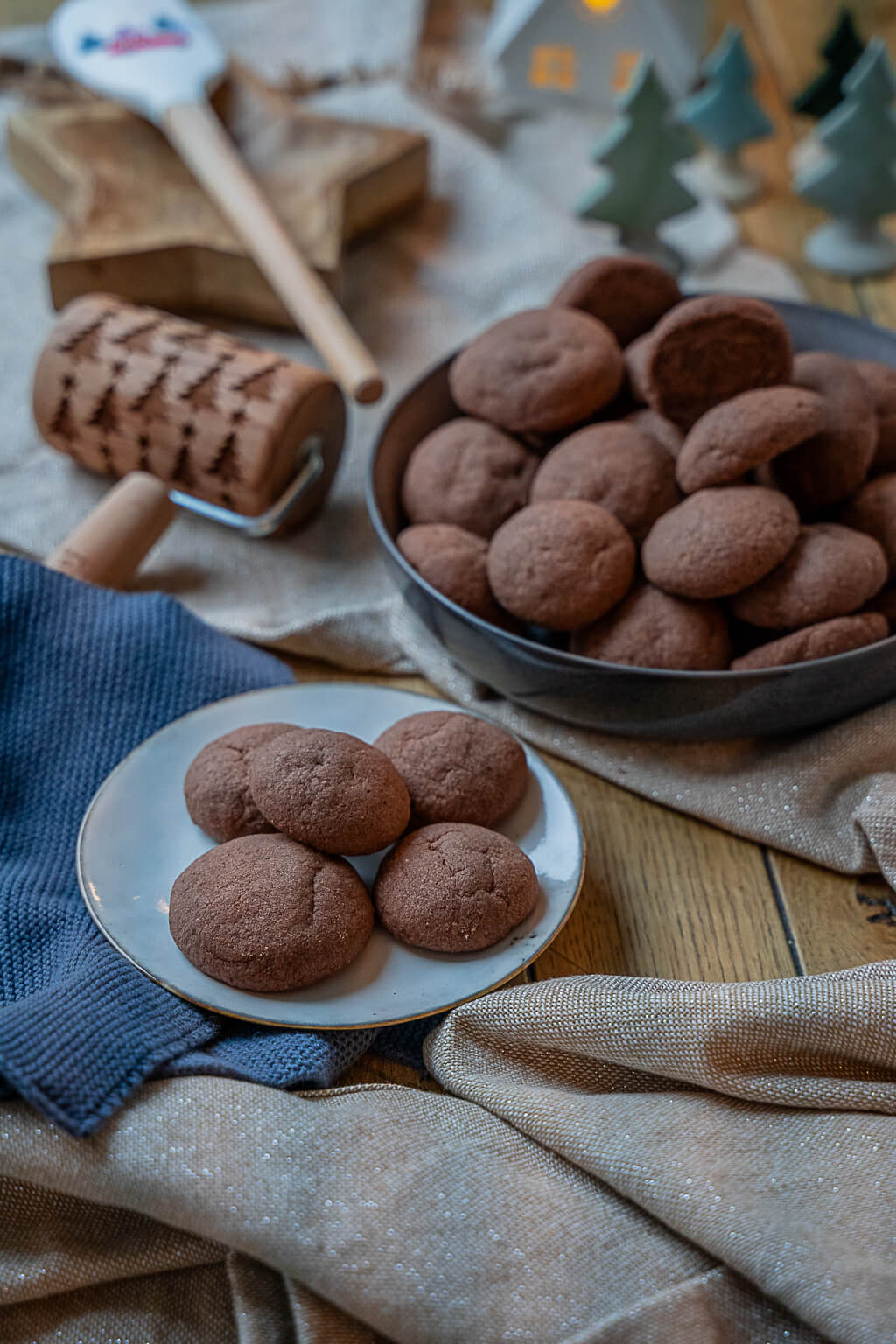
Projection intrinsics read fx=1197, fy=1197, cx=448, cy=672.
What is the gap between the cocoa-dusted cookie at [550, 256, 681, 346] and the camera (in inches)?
40.0

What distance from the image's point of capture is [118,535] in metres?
1.03

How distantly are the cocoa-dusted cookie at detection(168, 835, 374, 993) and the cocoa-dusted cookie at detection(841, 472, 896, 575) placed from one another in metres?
0.46

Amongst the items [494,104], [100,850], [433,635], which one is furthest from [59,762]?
[494,104]

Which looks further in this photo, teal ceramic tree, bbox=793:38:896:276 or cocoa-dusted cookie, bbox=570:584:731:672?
teal ceramic tree, bbox=793:38:896:276

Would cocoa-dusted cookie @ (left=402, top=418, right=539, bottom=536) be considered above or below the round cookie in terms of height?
above

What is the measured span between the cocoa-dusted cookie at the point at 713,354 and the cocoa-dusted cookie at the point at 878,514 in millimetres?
107

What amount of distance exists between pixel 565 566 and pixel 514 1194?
0.41 metres

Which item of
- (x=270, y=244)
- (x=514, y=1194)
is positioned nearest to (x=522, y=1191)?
(x=514, y=1194)

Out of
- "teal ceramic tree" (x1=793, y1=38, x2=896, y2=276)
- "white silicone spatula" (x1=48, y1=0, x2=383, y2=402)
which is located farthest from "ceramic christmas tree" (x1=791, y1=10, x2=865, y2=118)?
"white silicone spatula" (x1=48, y1=0, x2=383, y2=402)

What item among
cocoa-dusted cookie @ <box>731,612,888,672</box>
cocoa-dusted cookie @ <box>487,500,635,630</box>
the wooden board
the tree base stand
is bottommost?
the tree base stand

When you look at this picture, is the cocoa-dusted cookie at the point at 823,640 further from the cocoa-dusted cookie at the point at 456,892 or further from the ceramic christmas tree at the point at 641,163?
the ceramic christmas tree at the point at 641,163

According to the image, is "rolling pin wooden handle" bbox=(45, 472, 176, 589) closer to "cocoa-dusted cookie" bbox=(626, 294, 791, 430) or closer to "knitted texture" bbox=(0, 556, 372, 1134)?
"knitted texture" bbox=(0, 556, 372, 1134)

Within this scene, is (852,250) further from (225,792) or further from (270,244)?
(225,792)

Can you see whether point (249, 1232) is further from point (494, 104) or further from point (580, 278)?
point (494, 104)
